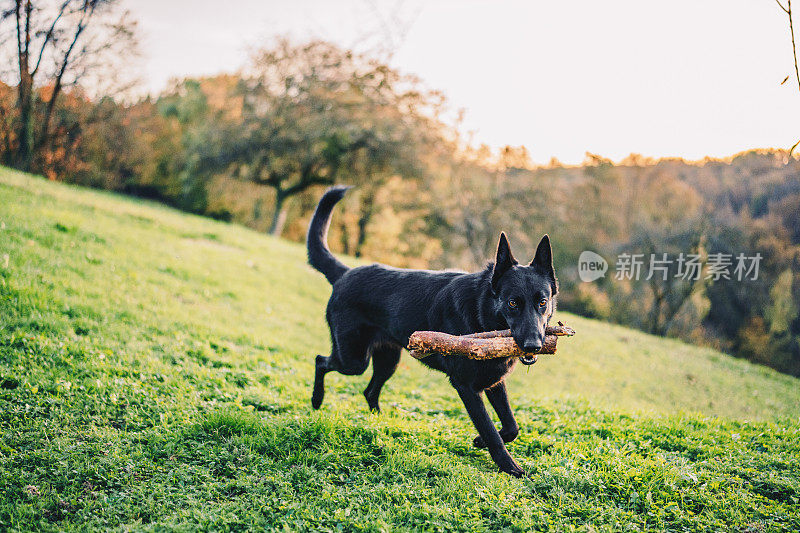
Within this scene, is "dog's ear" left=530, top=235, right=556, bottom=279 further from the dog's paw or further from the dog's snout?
the dog's paw

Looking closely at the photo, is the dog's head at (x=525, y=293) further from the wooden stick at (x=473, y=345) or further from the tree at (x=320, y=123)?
the tree at (x=320, y=123)

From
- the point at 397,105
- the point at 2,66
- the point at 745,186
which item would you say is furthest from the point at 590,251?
the point at 2,66

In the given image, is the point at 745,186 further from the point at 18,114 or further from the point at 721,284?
the point at 18,114

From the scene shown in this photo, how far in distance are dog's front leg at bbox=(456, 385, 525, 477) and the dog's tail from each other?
227 centimetres

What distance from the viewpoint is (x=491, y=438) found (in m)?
4.38

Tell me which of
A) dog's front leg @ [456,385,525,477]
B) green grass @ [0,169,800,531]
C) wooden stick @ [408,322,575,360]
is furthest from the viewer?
dog's front leg @ [456,385,525,477]

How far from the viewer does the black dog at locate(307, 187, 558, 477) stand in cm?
424

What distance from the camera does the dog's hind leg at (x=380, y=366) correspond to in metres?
5.60

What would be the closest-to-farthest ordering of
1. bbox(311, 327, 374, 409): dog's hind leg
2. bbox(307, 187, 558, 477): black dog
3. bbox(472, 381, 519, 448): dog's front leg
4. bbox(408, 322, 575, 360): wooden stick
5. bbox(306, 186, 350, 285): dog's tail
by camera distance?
bbox(408, 322, 575, 360): wooden stick, bbox(307, 187, 558, 477): black dog, bbox(472, 381, 519, 448): dog's front leg, bbox(311, 327, 374, 409): dog's hind leg, bbox(306, 186, 350, 285): dog's tail

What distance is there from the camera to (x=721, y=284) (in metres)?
28.0

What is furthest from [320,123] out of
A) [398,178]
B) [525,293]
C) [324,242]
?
[525,293]

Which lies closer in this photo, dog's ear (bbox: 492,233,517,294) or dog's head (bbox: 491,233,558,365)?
dog's head (bbox: 491,233,558,365)

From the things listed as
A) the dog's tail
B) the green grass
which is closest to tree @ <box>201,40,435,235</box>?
the green grass

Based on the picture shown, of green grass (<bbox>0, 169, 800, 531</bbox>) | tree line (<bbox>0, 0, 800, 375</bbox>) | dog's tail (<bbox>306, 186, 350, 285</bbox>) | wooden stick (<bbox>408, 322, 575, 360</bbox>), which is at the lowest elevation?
green grass (<bbox>0, 169, 800, 531</bbox>)
